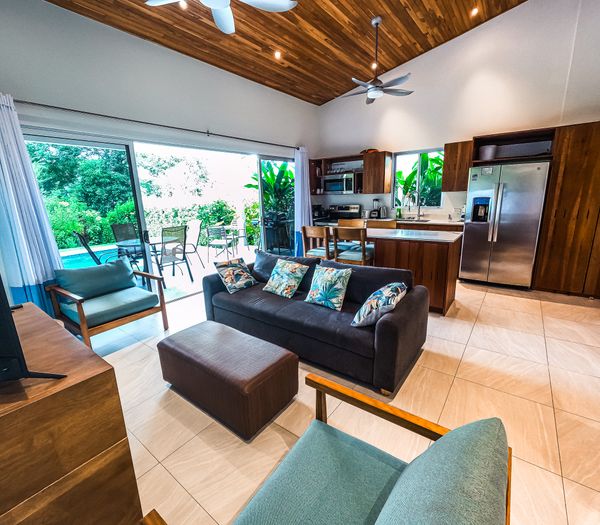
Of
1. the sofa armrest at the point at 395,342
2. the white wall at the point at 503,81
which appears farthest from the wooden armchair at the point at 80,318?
the white wall at the point at 503,81

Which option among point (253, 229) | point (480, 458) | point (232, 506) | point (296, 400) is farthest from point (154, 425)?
point (253, 229)

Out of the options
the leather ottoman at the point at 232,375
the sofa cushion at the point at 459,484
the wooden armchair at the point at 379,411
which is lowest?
the leather ottoman at the point at 232,375

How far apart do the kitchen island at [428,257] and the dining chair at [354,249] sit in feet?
0.48

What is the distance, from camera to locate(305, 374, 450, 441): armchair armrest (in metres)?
1.07

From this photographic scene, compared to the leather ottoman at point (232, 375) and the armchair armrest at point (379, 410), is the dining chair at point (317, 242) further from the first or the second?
the armchair armrest at point (379, 410)

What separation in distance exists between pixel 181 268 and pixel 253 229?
173 centimetres

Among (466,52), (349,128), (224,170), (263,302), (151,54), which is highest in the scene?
(466,52)

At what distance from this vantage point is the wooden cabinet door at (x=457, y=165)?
4548 millimetres

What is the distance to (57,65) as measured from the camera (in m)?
2.81

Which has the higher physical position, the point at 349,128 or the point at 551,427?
the point at 349,128

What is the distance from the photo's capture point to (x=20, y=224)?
2598mm

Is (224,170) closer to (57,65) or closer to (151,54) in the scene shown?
(151,54)

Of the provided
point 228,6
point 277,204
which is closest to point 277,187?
point 277,204

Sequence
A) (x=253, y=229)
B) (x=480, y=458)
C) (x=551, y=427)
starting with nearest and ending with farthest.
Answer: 1. (x=480, y=458)
2. (x=551, y=427)
3. (x=253, y=229)
